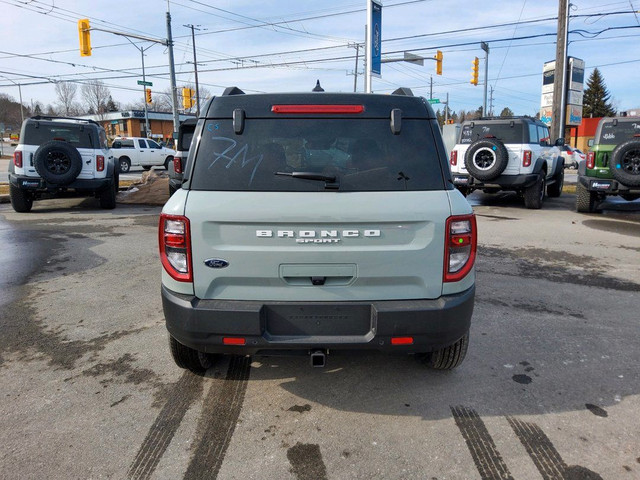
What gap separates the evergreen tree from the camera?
66.0 metres

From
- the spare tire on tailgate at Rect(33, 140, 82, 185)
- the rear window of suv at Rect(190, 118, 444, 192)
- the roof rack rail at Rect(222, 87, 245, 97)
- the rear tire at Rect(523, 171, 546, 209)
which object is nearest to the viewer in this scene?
the rear window of suv at Rect(190, 118, 444, 192)

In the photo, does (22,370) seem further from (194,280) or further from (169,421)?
(194,280)

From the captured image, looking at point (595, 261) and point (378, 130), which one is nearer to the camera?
point (378, 130)

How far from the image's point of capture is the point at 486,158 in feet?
37.6

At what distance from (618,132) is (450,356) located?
960 cm

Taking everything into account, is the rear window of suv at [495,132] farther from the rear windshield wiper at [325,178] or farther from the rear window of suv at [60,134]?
the rear windshield wiper at [325,178]

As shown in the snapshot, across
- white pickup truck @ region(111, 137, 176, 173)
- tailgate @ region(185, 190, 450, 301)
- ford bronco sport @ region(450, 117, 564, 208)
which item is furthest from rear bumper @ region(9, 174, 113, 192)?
white pickup truck @ region(111, 137, 176, 173)

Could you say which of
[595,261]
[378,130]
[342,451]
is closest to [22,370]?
[342,451]

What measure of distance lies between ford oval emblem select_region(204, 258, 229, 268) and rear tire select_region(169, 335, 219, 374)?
0.75m

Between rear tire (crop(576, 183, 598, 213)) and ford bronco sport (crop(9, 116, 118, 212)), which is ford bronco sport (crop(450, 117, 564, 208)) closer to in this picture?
rear tire (crop(576, 183, 598, 213))

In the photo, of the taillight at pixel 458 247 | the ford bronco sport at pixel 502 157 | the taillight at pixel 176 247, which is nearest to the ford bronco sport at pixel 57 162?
the ford bronco sport at pixel 502 157

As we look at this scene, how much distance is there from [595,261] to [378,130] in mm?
5510

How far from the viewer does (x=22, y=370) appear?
3.67 m

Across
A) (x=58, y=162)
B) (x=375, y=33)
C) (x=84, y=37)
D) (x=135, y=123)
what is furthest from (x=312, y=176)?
(x=135, y=123)
